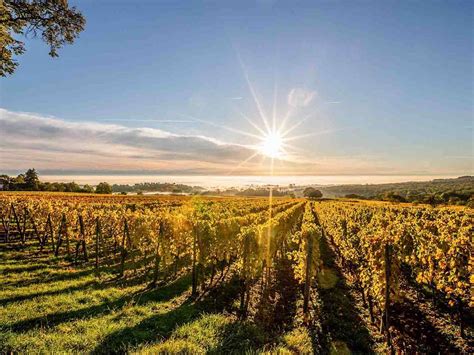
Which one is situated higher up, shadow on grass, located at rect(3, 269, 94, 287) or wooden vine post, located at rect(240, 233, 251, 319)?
wooden vine post, located at rect(240, 233, 251, 319)

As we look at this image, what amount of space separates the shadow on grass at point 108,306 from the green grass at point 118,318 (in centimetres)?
3

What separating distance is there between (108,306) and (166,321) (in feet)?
7.51

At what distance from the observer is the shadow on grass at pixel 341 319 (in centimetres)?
853

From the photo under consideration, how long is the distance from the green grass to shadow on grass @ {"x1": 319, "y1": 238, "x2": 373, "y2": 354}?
1.06 m

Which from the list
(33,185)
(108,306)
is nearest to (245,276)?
(108,306)

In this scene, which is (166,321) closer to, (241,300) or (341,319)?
(241,300)

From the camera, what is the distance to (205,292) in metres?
12.6

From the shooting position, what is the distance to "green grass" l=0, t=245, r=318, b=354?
6.69 m

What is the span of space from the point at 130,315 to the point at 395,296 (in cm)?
811

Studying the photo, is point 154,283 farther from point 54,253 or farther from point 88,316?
point 54,253

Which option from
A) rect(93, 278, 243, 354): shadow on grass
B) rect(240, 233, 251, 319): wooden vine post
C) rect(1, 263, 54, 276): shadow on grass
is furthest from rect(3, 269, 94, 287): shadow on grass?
rect(240, 233, 251, 319): wooden vine post

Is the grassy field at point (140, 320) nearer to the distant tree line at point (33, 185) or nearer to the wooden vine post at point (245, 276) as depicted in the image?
the wooden vine post at point (245, 276)

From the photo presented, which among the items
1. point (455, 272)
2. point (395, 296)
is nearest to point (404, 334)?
point (395, 296)

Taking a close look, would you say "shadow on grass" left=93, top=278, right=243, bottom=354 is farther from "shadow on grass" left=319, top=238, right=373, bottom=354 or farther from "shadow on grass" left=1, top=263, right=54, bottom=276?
"shadow on grass" left=1, top=263, right=54, bottom=276
